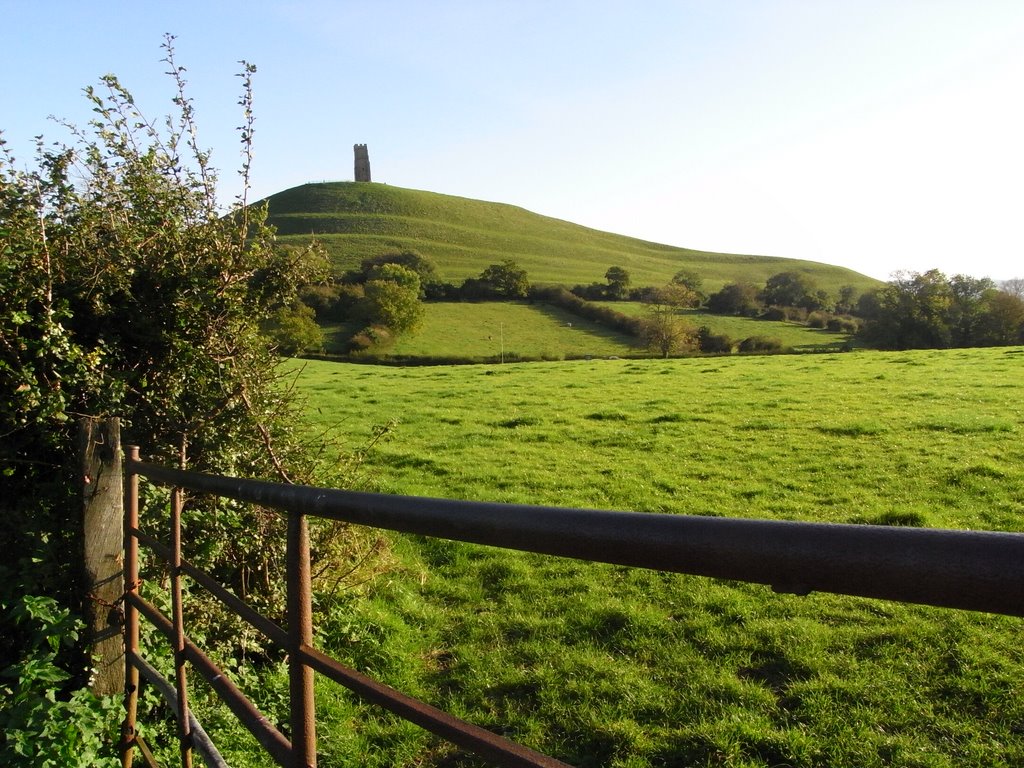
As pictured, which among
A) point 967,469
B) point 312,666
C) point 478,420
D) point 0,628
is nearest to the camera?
point 312,666

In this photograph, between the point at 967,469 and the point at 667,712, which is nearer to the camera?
the point at 667,712

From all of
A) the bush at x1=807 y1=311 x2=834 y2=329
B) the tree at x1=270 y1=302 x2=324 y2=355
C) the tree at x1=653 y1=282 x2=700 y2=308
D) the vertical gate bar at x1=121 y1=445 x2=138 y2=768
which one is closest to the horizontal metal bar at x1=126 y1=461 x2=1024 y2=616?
the vertical gate bar at x1=121 y1=445 x2=138 y2=768

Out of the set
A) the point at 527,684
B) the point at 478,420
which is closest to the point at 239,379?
the point at 527,684

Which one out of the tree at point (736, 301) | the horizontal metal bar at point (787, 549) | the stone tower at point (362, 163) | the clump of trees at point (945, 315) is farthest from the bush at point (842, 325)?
the stone tower at point (362, 163)

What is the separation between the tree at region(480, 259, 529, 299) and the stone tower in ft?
217

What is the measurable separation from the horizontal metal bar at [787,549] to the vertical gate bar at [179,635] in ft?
5.72

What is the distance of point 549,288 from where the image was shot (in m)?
67.2

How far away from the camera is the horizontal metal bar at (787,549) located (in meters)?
0.71

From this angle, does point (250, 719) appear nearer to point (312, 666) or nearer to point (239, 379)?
point (312, 666)

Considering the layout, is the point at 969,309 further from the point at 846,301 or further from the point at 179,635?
the point at 179,635

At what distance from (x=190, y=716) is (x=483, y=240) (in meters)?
104

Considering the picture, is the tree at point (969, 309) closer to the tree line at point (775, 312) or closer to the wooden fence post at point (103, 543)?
the tree line at point (775, 312)

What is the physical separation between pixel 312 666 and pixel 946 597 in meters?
A: 1.32

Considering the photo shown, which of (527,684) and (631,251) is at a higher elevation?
(631,251)
